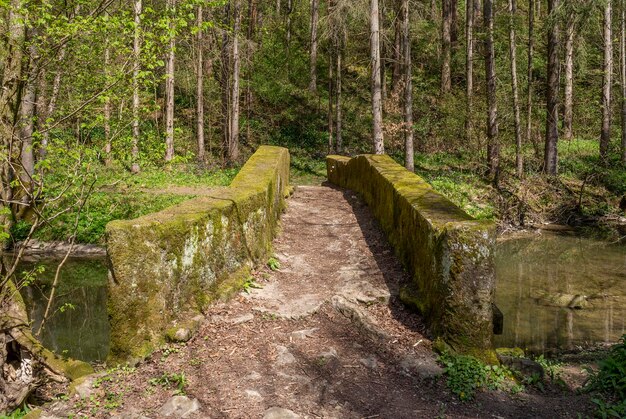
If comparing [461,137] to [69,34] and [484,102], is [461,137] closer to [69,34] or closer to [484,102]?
[484,102]

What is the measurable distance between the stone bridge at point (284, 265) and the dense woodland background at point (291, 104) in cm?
137

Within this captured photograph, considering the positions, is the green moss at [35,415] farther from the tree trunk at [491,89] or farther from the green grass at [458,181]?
the tree trunk at [491,89]

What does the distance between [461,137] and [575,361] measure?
17974mm

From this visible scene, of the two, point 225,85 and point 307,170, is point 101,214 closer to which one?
point 307,170

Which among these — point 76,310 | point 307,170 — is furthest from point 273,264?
point 307,170

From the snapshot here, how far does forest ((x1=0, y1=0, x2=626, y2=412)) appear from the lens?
6.44 m

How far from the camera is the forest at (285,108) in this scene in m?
6.44

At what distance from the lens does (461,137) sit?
23953 millimetres

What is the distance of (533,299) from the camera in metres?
10.1

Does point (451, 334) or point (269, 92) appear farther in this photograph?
point (269, 92)

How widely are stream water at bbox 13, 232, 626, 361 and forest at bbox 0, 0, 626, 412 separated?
1.44m

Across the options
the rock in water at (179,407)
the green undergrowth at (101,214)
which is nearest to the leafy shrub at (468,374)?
the rock in water at (179,407)

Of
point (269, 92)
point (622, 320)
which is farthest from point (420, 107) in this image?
point (622, 320)

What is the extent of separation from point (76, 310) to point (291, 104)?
21.0 meters
